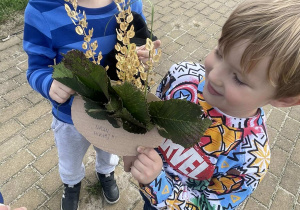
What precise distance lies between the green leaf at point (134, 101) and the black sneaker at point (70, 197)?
5.39ft

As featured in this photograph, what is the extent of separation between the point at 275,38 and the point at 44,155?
2443mm

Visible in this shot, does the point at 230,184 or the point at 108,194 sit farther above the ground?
the point at 230,184

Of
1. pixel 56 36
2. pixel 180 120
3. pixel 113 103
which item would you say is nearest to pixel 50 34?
pixel 56 36

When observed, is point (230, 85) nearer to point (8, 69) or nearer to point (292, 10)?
point (292, 10)

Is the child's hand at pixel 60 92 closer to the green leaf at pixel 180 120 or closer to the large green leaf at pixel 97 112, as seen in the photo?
the large green leaf at pixel 97 112

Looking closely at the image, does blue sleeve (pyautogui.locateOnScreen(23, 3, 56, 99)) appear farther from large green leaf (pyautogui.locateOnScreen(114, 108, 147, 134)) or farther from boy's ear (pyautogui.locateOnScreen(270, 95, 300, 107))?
boy's ear (pyautogui.locateOnScreen(270, 95, 300, 107))

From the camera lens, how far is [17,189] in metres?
2.47

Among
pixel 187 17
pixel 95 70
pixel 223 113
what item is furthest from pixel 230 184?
pixel 187 17

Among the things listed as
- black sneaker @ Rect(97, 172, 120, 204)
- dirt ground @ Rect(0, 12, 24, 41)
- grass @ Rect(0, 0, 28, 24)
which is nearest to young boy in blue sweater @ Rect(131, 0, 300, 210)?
black sneaker @ Rect(97, 172, 120, 204)

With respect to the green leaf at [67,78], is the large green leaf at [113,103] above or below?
below

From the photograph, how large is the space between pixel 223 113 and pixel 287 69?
1.13 ft

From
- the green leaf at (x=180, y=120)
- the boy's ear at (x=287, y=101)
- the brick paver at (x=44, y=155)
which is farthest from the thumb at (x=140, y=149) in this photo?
the brick paver at (x=44, y=155)

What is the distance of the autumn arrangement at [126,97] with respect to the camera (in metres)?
0.78

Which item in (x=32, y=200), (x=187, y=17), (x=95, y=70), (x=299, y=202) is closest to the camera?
(x=95, y=70)
